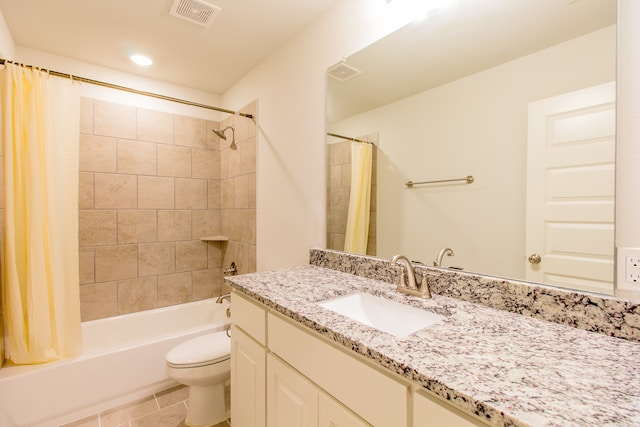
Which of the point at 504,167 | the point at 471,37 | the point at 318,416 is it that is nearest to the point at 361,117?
the point at 471,37

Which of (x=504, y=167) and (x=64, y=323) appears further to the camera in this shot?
(x=64, y=323)

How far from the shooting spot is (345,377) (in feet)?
2.54

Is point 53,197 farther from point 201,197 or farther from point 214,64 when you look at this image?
point 214,64

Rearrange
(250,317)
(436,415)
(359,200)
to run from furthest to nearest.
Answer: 1. (359,200)
2. (250,317)
3. (436,415)

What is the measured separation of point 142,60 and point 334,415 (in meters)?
2.71

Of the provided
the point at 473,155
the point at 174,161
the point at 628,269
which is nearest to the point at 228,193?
the point at 174,161

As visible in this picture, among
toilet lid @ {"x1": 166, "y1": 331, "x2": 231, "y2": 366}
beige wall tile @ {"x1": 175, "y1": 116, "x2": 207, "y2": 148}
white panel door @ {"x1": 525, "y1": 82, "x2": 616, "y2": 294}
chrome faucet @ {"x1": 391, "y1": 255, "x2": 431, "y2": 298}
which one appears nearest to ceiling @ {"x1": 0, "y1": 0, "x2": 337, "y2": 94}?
beige wall tile @ {"x1": 175, "y1": 116, "x2": 207, "y2": 148}

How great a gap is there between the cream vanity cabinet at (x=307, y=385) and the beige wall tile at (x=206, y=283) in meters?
1.63

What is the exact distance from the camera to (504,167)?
1.03 m

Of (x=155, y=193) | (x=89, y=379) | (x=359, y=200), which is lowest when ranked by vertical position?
(x=89, y=379)

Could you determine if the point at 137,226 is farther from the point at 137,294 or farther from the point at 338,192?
→ the point at 338,192

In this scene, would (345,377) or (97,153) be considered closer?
(345,377)

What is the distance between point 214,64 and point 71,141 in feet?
3.82

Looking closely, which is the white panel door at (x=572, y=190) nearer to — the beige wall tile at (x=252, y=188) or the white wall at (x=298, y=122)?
the white wall at (x=298, y=122)
